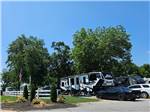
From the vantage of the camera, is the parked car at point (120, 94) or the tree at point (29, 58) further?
the tree at point (29, 58)

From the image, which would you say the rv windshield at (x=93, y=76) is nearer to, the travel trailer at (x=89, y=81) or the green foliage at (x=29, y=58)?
the travel trailer at (x=89, y=81)

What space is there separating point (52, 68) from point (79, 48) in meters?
15.7

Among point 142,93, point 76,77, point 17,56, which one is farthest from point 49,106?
point 17,56

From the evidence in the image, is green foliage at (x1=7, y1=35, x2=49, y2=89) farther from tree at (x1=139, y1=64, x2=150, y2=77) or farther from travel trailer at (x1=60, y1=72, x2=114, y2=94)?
tree at (x1=139, y1=64, x2=150, y2=77)

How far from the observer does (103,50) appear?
61625 mm

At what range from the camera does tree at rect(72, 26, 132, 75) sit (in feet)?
202

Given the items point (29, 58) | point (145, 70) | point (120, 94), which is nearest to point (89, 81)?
point (120, 94)

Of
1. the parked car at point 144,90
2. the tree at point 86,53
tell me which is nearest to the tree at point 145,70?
the tree at point 86,53

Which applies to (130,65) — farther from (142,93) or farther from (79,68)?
(142,93)

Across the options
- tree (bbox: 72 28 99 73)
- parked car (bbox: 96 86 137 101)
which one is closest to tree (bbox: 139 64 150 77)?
tree (bbox: 72 28 99 73)

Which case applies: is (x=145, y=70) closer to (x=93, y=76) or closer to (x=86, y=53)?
(x=86, y=53)

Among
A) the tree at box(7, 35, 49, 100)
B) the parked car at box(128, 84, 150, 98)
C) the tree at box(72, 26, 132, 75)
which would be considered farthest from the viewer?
the tree at box(7, 35, 49, 100)

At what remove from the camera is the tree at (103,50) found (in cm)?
6166

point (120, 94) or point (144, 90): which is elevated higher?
point (144, 90)
